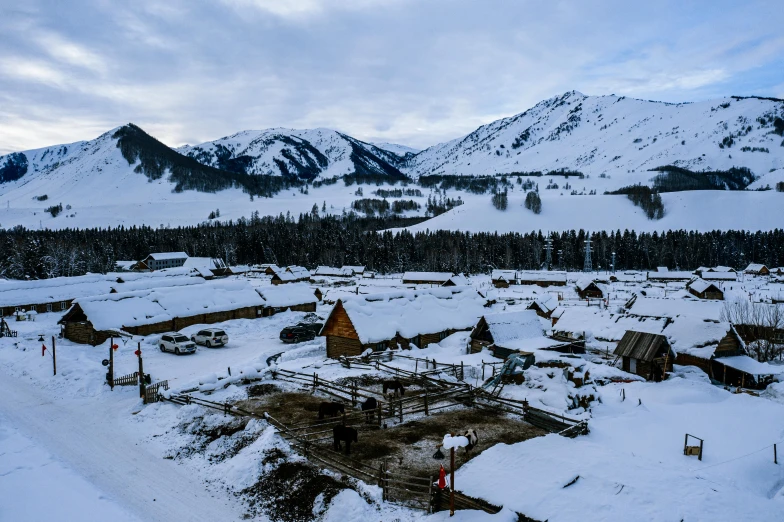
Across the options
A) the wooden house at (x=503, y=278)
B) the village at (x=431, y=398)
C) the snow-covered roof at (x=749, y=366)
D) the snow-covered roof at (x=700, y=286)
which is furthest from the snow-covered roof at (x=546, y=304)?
the wooden house at (x=503, y=278)

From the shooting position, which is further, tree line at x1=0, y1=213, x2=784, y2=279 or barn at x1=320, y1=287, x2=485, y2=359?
tree line at x1=0, y1=213, x2=784, y2=279

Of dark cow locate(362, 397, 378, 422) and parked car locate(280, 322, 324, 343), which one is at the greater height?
dark cow locate(362, 397, 378, 422)

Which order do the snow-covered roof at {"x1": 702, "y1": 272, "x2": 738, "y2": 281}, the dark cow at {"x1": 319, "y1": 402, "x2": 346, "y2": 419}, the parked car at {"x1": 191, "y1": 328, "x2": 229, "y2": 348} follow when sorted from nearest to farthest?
the dark cow at {"x1": 319, "y1": 402, "x2": 346, "y2": 419} < the parked car at {"x1": 191, "y1": 328, "x2": 229, "y2": 348} < the snow-covered roof at {"x1": 702, "y1": 272, "x2": 738, "y2": 281}

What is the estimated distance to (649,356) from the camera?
105 ft

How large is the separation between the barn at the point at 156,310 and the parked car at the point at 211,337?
6.27 m

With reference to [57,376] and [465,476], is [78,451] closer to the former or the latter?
[57,376]

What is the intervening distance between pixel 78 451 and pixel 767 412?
33.3 meters

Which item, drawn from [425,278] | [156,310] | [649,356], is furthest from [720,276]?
[156,310]

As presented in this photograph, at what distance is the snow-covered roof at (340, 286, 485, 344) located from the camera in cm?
3318

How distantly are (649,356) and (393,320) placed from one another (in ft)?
60.7

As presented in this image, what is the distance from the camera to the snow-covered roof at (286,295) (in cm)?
5434

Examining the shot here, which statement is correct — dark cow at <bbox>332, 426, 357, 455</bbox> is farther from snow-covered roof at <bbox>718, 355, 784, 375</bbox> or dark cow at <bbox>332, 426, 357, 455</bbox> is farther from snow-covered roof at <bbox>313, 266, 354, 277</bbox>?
snow-covered roof at <bbox>313, 266, 354, 277</bbox>

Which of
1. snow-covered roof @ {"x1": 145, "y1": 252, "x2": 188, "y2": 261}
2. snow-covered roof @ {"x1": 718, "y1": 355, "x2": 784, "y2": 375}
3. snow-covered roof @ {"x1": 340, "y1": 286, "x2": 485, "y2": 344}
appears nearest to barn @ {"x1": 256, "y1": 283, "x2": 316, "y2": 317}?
snow-covered roof @ {"x1": 340, "y1": 286, "x2": 485, "y2": 344}

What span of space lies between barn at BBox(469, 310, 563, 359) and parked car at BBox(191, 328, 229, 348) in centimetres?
2032
